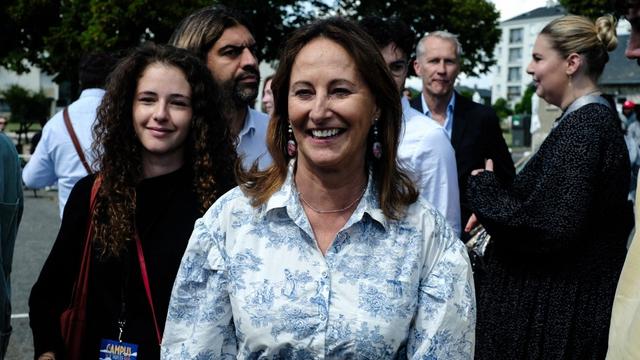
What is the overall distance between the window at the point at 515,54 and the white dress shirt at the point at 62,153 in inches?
6170

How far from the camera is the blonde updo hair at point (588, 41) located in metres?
4.02

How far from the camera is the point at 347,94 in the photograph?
2637mm

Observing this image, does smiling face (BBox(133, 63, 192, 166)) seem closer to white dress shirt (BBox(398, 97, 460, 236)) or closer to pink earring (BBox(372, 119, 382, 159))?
pink earring (BBox(372, 119, 382, 159))

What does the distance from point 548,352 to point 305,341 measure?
1751 millimetres

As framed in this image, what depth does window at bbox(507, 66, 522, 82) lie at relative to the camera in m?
156

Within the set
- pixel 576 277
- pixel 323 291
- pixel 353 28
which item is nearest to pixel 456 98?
pixel 576 277

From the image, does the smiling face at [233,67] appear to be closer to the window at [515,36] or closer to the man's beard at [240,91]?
the man's beard at [240,91]

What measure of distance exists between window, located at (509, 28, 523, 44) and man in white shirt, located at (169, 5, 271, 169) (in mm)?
155092

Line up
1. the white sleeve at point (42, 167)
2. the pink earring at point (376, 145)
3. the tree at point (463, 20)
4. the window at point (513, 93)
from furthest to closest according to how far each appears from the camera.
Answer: the window at point (513, 93) → the tree at point (463, 20) → the white sleeve at point (42, 167) → the pink earring at point (376, 145)

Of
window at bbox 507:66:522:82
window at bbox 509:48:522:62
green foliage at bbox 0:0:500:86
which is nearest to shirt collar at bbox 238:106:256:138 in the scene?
green foliage at bbox 0:0:500:86

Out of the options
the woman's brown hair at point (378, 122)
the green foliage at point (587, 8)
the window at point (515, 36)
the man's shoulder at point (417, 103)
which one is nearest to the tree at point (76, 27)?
the green foliage at point (587, 8)

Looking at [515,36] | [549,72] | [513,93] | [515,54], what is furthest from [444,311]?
[515,54]

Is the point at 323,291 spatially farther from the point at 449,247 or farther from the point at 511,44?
the point at 511,44

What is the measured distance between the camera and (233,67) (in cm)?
455
